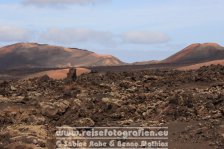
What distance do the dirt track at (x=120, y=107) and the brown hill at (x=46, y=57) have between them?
137 feet

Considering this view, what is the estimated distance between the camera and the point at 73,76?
48.6 feet

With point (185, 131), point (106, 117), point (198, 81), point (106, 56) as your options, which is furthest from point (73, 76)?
point (106, 56)

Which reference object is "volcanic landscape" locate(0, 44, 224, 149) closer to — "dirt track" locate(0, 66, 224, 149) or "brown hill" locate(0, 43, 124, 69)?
"dirt track" locate(0, 66, 224, 149)

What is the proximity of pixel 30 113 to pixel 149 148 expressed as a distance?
12.7 feet

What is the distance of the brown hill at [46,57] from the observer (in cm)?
5572

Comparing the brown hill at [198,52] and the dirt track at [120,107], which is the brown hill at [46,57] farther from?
the dirt track at [120,107]

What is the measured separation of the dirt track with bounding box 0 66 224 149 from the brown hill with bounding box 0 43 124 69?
137 ft

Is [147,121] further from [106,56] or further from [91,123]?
[106,56]

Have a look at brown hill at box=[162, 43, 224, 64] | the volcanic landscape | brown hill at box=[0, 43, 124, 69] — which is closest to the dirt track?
the volcanic landscape

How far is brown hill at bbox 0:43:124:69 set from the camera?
55.7 meters

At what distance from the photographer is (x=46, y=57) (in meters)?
59.0

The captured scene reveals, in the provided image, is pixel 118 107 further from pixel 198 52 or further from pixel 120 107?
pixel 198 52

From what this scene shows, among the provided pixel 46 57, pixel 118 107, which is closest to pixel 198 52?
pixel 46 57

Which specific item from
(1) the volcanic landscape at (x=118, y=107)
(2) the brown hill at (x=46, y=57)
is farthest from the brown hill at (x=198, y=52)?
(1) the volcanic landscape at (x=118, y=107)
